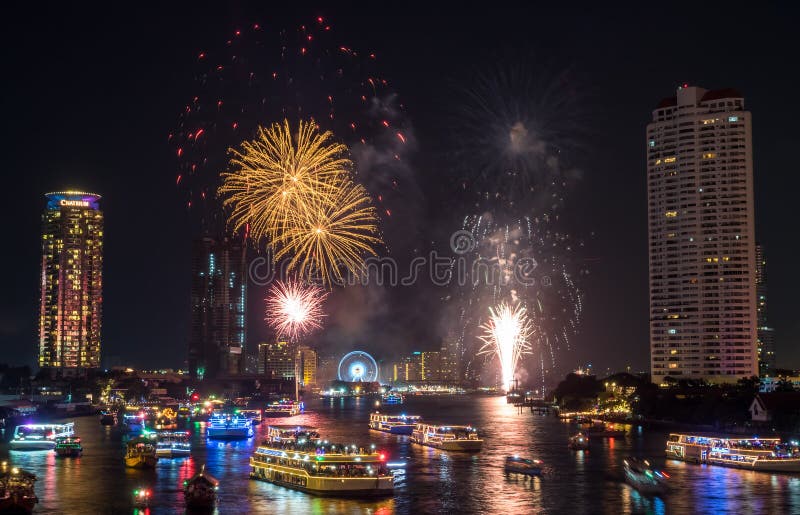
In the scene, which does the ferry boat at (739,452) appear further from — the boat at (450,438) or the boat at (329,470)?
the boat at (329,470)

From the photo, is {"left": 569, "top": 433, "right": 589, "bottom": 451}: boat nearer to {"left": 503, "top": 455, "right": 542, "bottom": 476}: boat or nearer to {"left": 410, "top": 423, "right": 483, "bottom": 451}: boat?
{"left": 410, "top": 423, "right": 483, "bottom": 451}: boat

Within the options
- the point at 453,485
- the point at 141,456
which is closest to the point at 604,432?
the point at 453,485

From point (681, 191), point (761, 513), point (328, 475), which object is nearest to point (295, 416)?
point (681, 191)

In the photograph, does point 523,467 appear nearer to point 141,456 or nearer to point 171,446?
Result: point 141,456

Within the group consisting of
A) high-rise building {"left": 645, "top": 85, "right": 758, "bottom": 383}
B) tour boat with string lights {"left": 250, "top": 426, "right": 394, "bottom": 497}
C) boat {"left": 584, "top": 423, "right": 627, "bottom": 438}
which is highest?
high-rise building {"left": 645, "top": 85, "right": 758, "bottom": 383}

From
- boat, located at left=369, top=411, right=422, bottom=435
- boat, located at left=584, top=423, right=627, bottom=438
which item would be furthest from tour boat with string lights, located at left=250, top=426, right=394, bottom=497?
boat, located at left=369, top=411, right=422, bottom=435

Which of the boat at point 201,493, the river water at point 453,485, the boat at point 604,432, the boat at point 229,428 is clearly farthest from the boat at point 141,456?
the boat at point 604,432

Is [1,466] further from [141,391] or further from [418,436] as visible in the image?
[141,391]

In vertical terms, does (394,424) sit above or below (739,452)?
below
